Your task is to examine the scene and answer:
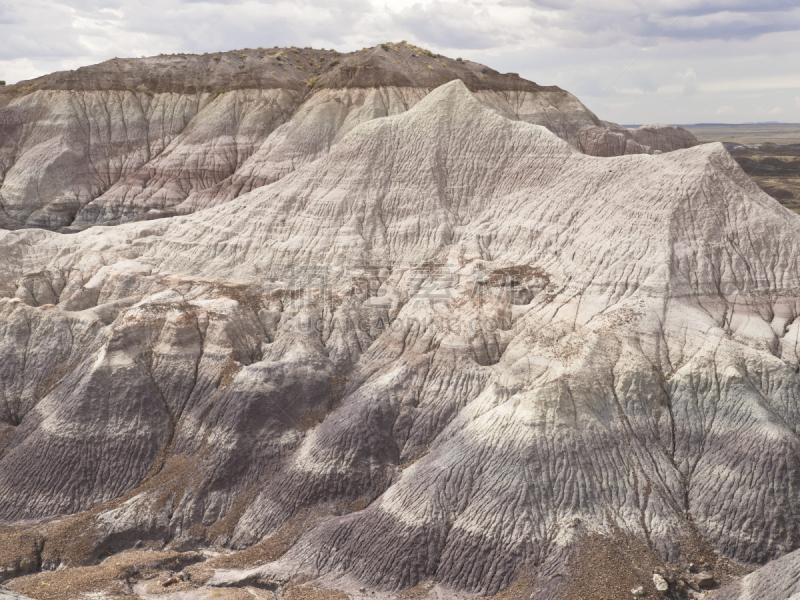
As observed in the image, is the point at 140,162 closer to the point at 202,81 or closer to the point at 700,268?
the point at 202,81

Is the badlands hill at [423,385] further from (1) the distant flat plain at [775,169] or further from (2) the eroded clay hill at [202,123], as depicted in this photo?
(1) the distant flat plain at [775,169]

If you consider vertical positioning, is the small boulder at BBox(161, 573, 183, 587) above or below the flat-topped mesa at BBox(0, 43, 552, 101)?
below

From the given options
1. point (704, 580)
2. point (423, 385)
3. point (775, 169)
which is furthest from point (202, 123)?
point (775, 169)

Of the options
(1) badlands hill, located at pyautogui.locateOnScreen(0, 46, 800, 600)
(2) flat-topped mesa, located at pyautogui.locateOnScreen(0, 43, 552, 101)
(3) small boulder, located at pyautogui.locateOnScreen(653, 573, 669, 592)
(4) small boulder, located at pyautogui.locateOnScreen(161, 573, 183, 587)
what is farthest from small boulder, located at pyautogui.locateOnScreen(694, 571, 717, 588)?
(2) flat-topped mesa, located at pyautogui.locateOnScreen(0, 43, 552, 101)

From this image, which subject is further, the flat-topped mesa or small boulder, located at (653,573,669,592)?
the flat-topped mesa

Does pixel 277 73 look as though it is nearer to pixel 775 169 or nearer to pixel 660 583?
pixel 660 583

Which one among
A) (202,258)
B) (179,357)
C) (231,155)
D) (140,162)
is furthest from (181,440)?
(140,162)

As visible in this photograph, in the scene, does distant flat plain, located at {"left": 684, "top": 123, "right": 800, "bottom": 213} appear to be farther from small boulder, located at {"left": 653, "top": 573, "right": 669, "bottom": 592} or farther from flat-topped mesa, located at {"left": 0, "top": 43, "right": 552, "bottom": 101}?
small boulder, located at {"left": 653, "top": 573, "right": 669, "bottom": 592}
